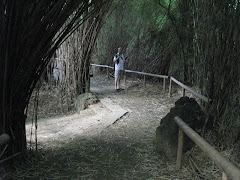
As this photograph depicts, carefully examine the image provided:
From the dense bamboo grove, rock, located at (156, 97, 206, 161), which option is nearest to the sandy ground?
rock, located at (156, 97, 206, 161)

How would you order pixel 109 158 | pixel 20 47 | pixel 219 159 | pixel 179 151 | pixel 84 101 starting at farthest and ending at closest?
pixel 84 101
pixel 109 158
pixel 179 151
pixel 20 47
pixel 219 159

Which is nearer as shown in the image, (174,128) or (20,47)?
(20,47)

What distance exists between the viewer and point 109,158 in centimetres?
274

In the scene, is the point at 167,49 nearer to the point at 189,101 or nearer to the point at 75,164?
the point at 189,101

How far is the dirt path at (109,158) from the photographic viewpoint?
235 cm

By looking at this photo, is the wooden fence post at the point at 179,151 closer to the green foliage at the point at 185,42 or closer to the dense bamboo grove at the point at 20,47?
Result: the green foliage at the point at 185,42

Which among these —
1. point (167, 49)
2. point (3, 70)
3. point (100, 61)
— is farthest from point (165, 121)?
point (100, 61)

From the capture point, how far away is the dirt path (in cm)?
235

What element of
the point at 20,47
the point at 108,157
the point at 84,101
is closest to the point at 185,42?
the point at 84,101

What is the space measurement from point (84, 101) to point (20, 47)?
3.45 metres

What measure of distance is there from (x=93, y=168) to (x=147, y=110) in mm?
2532

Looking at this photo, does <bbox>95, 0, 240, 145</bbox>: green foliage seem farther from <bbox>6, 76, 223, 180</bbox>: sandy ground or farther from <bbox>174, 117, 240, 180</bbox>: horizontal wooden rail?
<bbox>6, 76, 223, 180</bbox>: sandy ground

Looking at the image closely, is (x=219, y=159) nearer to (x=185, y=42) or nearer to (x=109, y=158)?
(x=109, y=158)

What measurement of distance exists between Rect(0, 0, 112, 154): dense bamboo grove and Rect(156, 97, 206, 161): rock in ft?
4.88
